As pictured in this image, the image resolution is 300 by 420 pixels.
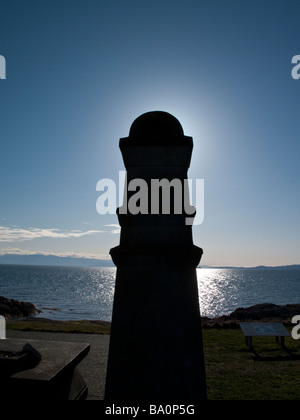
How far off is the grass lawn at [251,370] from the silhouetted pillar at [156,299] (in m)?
4.03

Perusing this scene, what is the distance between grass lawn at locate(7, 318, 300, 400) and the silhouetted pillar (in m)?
4.03

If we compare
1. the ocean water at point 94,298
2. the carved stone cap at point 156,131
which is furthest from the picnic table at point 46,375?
the ocean water at point 94,298

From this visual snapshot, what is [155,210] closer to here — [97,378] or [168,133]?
[168,133]

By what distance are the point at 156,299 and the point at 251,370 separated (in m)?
6.54

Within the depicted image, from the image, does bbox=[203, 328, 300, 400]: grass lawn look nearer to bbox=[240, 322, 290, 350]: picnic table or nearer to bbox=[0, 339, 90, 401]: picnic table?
bbox=[240, 322, 290, 350]: picnic table

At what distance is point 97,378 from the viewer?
23.3ft

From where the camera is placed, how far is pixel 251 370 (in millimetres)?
7340

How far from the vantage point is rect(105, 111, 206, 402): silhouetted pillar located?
242cm

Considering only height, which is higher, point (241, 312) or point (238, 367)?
point (238, 367)

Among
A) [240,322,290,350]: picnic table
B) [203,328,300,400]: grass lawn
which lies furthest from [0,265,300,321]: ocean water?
[240,322,290,350]: picnic table

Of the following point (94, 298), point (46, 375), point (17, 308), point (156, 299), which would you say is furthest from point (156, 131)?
point (94, 298)

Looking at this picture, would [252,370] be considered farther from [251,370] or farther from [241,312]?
[241,312]

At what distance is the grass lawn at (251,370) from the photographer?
5.75 metres
